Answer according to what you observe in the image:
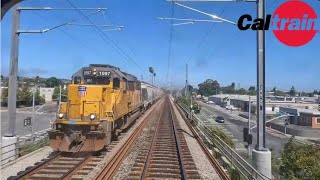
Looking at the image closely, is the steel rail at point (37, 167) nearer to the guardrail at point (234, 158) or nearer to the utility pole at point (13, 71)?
the utility pole at point (13, 71)

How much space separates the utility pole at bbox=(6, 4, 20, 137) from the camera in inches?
527

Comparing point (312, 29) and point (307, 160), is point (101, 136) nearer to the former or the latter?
point (312, 29)

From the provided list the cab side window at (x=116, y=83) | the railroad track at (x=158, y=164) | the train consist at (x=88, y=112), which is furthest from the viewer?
the cab side window at (x=116, y=83)

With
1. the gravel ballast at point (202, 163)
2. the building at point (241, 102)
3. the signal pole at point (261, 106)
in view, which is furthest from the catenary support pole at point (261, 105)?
the building at point (241, 102)

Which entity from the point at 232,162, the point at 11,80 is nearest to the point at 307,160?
the point at 232,162

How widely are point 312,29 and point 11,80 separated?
34.4 ft

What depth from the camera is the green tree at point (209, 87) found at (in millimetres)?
147125

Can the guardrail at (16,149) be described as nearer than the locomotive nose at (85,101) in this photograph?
Yes

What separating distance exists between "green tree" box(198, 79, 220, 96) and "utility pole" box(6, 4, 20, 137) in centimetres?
13530

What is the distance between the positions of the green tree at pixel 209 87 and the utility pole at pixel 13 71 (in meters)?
135

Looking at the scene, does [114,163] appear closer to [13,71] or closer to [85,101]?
[85,101]

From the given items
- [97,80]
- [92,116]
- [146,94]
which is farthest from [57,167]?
[146,94]

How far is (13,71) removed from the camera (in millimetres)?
13398

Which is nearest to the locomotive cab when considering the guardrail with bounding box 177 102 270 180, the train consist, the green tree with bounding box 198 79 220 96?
the train consist
